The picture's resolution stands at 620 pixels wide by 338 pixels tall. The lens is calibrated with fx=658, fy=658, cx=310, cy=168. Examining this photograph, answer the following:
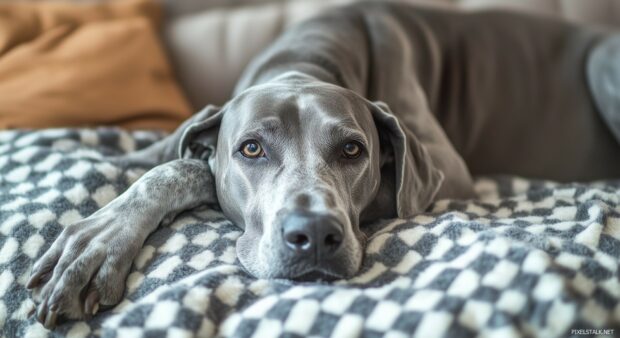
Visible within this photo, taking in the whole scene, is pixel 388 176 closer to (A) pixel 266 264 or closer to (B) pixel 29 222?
(A) pixel 266 264

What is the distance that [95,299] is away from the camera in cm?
186

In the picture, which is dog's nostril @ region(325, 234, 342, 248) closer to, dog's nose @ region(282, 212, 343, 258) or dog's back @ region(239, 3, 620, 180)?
dog's nose @ region(282, 212, 343, 258)

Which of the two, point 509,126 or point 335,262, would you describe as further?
point 509,126

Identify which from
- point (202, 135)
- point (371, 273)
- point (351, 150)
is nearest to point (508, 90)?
point (351, 150)

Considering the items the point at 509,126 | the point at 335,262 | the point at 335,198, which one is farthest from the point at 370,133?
the point at 509,126

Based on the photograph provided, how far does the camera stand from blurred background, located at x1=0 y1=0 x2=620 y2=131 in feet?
10.2

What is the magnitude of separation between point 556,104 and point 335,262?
221 cm

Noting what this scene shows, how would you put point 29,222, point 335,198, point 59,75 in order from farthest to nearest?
point 59,75 → point 29,222 → point 335,198

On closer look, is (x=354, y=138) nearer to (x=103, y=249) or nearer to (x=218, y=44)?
(x=103, y=249)

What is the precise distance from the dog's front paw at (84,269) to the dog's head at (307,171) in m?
0.37

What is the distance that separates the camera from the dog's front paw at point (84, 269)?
1.83 metres

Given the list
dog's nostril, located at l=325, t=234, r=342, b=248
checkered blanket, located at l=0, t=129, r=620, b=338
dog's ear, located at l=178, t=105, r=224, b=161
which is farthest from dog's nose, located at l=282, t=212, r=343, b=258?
dog's ear, located at l=178, t=105, r=224, b=161

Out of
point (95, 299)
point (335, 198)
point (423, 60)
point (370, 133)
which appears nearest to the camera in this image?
point (95, 299)

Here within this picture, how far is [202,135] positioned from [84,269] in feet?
2.58
